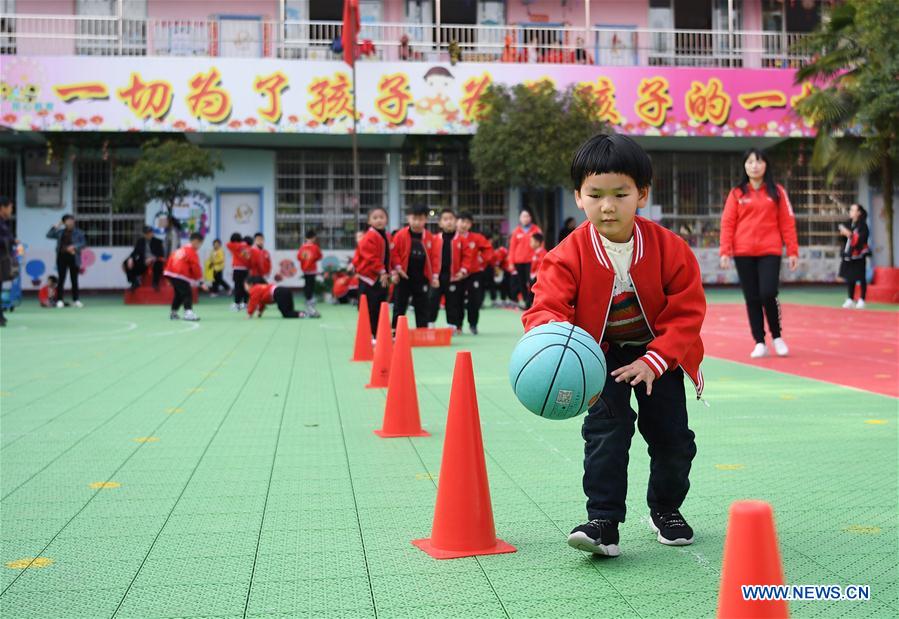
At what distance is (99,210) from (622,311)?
25.3 metres

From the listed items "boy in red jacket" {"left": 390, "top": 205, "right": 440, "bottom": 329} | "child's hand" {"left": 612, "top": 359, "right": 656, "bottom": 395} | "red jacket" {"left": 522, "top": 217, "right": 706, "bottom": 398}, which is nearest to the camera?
"child's hand" {"left": 612, "top": 359, "right": 656, "bottom": 395}

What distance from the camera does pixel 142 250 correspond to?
80.6 feet

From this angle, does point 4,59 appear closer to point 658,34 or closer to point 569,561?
point 658,34

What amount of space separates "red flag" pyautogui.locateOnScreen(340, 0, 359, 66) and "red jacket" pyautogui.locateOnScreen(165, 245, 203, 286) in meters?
7.42

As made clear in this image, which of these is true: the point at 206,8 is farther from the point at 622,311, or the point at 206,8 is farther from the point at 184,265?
the point at 622,311

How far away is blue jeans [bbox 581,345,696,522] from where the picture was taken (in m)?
3.62

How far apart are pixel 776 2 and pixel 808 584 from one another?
94.1 ft

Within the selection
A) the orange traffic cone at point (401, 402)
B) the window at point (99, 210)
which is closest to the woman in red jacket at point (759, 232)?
the orange traffic cone at point (401, 402)

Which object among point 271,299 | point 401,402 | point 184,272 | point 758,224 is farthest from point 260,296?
point 401,402

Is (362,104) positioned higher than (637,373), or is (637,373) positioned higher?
(362,104)

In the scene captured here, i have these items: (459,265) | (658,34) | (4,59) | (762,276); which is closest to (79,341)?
(459,265)

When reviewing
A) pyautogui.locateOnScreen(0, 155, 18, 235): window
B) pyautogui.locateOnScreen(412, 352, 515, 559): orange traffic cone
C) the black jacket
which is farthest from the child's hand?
pyautogui.locateOnScreen(0, 155, 18, 235): window

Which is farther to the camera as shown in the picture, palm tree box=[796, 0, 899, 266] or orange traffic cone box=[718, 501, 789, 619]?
palm tree box=[796, 0, 899, 266]

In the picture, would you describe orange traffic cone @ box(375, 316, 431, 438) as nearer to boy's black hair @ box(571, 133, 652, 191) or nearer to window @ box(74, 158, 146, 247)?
boy's black hair @ box(571, 133, 652, 191)
